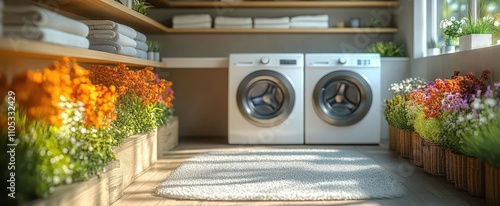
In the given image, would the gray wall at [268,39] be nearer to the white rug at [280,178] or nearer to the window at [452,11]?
the window at [452,11]

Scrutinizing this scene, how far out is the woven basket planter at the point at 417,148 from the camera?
4.48m

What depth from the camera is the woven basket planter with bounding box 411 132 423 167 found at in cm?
448

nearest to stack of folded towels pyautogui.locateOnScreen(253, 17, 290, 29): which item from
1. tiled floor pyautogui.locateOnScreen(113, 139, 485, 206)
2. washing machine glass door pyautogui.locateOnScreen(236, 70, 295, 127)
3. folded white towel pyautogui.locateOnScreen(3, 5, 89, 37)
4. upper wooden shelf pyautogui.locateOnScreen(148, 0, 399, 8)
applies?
upper wooden shelf pyautogui.locateOnScreen(148, 0, 399, 8)

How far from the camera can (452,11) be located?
5.30 metres

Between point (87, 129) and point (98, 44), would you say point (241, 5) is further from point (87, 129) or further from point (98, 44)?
point (87, 129)

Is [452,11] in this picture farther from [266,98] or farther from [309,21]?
[266,98]

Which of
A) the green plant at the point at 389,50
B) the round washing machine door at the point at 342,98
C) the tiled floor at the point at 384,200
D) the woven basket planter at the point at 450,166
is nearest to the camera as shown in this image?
the tiled floor at the point at 384,200

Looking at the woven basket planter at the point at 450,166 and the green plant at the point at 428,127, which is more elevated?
the green plant at the point at 428,127

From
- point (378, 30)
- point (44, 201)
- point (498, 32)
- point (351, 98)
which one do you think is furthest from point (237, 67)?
point (44, 201)


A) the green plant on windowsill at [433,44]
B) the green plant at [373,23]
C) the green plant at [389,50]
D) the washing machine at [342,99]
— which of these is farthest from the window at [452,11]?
the green plant at [373,23]

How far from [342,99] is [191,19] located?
1908mm

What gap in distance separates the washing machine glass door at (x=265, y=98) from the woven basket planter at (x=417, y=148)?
1.60 meters

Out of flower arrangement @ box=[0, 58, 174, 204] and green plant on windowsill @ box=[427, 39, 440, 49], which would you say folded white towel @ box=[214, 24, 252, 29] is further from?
flower arrangement @ box=[0, 58, 174, 204]

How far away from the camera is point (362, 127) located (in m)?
5.97
